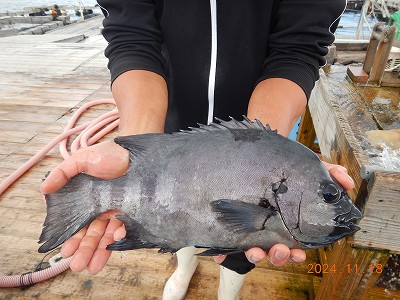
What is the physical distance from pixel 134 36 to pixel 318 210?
1605mm

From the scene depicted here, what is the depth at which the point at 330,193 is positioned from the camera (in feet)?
4.70

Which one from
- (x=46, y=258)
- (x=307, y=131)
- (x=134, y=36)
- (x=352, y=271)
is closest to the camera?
(x=352, y=271)

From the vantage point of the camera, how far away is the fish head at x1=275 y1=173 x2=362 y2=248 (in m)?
1.44

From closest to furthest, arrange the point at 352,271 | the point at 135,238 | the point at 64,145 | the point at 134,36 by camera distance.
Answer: the point at 135,238, the point at 352,271, the point at 134,36, the point at 64,145

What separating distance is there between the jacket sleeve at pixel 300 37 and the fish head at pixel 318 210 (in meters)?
0.83

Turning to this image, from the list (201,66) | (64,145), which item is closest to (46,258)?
(64,145)

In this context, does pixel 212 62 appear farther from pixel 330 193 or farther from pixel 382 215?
pixel 382 215

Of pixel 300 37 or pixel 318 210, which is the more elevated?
pixel 300 37

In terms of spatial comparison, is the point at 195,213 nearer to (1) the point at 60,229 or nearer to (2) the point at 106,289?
(1) the point at 60,229

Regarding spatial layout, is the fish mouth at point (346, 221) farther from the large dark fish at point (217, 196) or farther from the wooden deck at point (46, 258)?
the wooden deck at point (46, 258)

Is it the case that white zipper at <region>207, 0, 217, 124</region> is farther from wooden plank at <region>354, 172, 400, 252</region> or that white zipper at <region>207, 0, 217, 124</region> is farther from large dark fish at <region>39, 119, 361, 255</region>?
wooden plank at <region>354, 172, 400, 252</region>

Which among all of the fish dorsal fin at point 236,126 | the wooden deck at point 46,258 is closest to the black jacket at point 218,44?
the fish dorsal fin at point 236,126

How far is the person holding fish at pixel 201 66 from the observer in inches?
70.2

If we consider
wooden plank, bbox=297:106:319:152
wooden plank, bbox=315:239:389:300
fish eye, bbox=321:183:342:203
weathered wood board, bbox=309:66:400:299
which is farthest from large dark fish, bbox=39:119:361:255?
wooden plank, bbox=297:106:319:152
